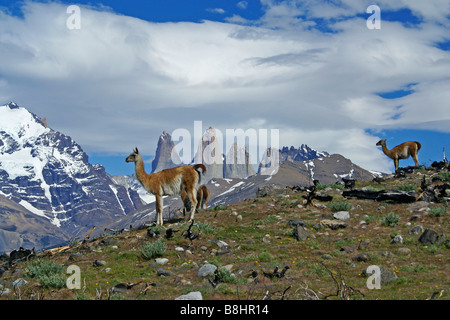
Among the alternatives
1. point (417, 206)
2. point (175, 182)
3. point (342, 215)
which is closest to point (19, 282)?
point (175, 182)

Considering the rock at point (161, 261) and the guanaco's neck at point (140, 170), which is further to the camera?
the guanaco's neck at point (140, 170)

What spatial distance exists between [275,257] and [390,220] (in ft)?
22.3

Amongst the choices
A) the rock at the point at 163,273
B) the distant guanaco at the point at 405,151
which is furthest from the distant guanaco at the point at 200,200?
the distant guanaco at the point at 405,151

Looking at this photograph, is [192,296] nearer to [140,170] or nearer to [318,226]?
[318,226]

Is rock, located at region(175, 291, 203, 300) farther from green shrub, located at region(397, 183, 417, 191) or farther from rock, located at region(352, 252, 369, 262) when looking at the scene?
green shrub, located at region(397, 183, 417, 191)

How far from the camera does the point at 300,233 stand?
19.5 meters

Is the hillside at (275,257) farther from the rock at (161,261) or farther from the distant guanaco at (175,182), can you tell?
the distant guanaco at (175,182)

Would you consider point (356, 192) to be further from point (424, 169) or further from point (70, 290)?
point (70, 290)

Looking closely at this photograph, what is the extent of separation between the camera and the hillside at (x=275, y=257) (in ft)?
44.7

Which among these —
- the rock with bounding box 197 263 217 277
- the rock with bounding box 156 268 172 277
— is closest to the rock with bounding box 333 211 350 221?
the rock with bounding box 197 263 217 277

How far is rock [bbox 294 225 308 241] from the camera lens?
63.7 feet

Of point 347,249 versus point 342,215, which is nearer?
point 347,249

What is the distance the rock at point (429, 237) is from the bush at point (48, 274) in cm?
1412

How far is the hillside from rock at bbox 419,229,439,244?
0.04 meters
